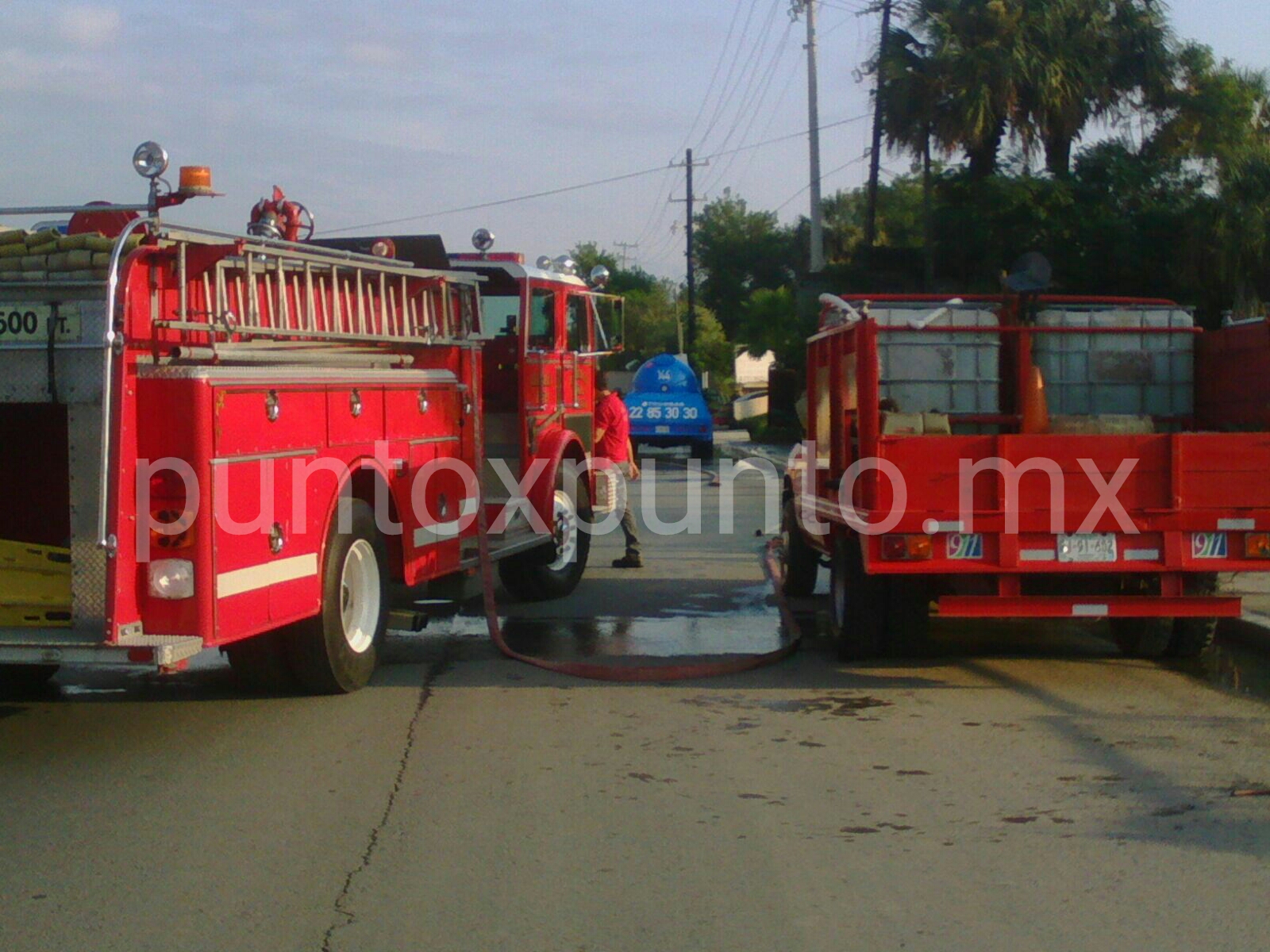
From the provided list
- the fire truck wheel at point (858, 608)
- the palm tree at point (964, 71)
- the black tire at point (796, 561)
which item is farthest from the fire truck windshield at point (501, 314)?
the palm tree at point (964, 71)

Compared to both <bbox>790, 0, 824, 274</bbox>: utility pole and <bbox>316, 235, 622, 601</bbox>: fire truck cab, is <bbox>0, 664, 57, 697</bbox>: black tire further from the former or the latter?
<bbox>790, 0, 824, 274</bbox>: utility pole

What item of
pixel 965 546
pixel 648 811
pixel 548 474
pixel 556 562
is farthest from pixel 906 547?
pixel 556 562

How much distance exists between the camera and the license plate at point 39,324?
6.64 meters

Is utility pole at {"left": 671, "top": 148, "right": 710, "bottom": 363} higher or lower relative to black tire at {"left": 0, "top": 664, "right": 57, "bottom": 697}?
higher

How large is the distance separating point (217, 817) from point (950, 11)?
26980 millimetres

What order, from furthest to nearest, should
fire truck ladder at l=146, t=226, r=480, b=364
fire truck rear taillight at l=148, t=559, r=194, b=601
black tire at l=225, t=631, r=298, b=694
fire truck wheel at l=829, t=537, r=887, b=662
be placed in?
fire truck wheel at l=829, t=537, r=887, b=662 < black tire at l=225, t=631, r=298, b=694 < fire truck ladder at l=146, t=226, r=480, b=364 < fire truck rear taillight at l=148, t=559, r=194, b=601

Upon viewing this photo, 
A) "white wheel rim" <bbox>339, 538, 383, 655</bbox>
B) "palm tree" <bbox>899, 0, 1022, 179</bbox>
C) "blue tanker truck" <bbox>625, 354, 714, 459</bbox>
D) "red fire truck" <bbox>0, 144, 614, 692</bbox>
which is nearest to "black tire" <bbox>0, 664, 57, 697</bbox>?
"red fire truck" <bbox>0, 144, 614, 692</bbox>

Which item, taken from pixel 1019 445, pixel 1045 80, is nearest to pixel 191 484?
pixel 1019 445

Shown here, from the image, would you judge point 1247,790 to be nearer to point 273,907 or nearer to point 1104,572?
point 1104,572

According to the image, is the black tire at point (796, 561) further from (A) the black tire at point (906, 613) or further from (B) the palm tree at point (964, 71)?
(B) the palm tree at point (964, 71)

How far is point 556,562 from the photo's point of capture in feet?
41.7

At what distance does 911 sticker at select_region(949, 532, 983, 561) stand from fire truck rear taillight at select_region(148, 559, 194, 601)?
413 centimetres

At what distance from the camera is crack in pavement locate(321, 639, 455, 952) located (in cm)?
488

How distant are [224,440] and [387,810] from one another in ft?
6.26
